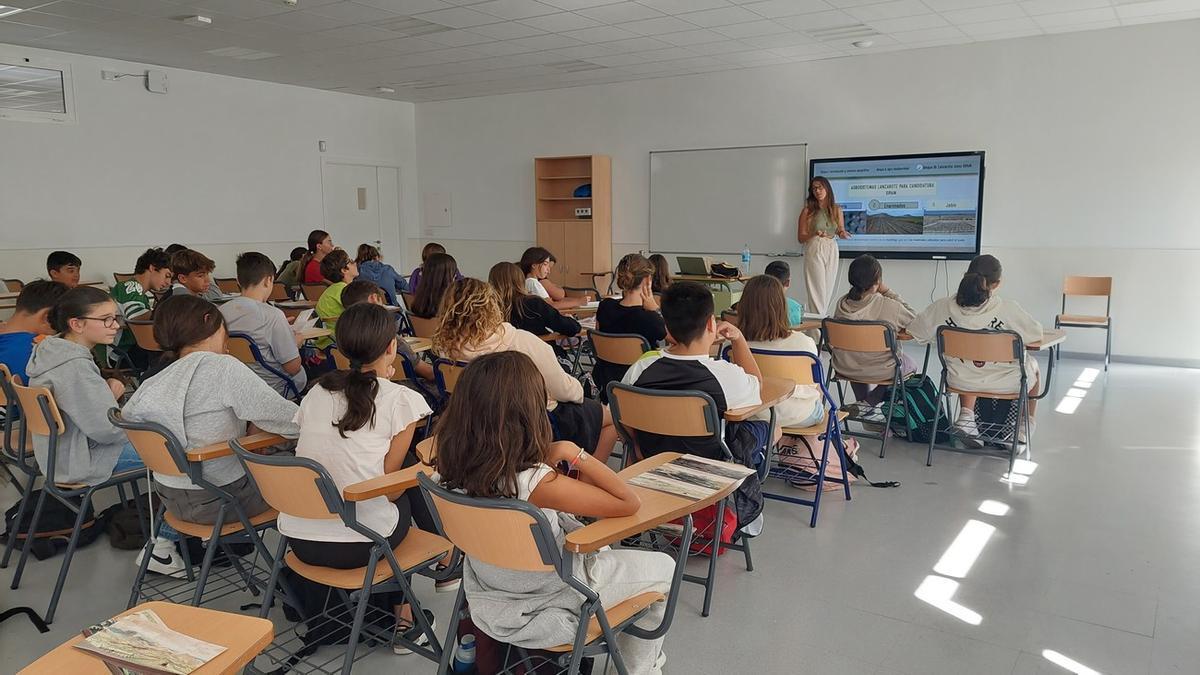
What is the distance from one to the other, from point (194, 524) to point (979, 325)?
13.6 feet

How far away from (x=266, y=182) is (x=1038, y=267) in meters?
9.13

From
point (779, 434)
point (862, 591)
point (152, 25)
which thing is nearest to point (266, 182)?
point (152, 25)

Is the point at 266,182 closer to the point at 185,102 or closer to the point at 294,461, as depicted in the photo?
the point at 185,102

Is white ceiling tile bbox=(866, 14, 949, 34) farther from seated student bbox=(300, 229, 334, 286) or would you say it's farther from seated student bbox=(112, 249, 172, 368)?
seated student bbox=(112, 249, 172, 368)

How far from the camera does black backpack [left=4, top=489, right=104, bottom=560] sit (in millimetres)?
3383

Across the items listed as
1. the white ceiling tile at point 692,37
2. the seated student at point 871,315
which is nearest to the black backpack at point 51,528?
the seated student at point 871,315

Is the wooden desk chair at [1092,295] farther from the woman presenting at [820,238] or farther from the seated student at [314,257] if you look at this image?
the seated student at [314,257]

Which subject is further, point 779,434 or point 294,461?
point 779,434

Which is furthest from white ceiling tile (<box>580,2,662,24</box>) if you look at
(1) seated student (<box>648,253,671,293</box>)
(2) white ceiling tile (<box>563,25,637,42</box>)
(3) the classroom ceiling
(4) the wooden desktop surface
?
(4) the wooden desktop surface

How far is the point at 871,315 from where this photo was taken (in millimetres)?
4977

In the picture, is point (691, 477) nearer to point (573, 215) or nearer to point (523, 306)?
point (523, 306)

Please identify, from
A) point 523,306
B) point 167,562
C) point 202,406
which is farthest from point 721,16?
point 167,562

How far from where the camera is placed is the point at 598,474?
6.37 ft

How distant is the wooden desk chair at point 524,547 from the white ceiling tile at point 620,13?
5.63 m
